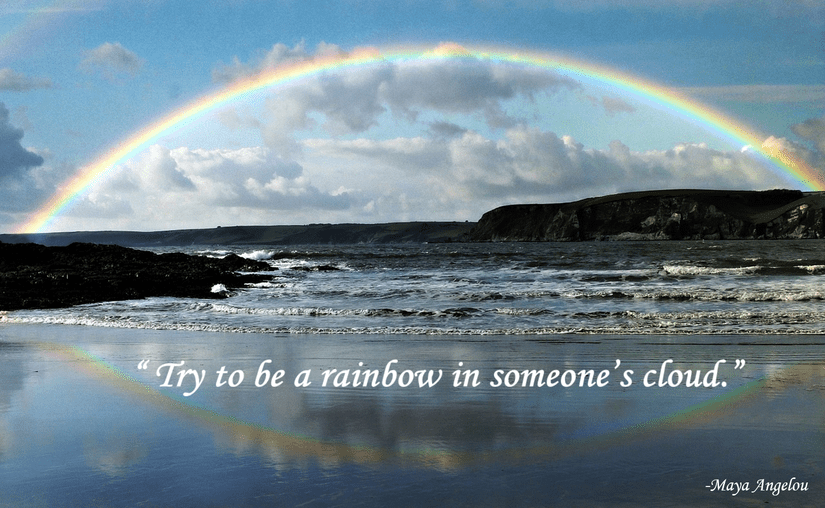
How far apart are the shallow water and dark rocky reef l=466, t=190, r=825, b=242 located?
156 metres

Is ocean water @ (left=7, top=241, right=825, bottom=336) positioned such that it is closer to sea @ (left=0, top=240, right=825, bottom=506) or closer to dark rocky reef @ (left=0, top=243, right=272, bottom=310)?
sea @ (left=0, top=240, right=825, bottom=506)

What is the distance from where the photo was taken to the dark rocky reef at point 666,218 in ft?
477

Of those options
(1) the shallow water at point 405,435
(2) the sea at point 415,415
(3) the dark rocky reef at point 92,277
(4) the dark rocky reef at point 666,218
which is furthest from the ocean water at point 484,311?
(4) the dark rocky reef at point 666,218

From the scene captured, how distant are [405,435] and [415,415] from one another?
0.70 meters

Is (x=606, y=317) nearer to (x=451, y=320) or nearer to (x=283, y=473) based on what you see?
(x=451, y=320)

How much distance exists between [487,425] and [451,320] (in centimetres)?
938

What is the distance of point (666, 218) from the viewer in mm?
159750

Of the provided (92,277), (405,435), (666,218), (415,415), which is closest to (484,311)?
(415,415)

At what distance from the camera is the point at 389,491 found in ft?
12.8

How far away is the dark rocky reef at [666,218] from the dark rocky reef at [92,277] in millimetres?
143911

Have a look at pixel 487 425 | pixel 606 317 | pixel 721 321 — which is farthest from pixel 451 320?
pixel 487 425

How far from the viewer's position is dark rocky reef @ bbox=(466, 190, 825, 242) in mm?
145500

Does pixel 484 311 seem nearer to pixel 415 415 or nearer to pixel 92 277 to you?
pixel 415 415

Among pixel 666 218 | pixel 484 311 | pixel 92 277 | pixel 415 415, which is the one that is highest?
pixel 666 218
